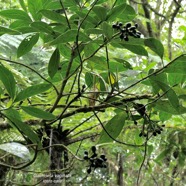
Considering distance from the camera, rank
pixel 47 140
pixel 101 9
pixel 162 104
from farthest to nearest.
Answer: pixel 47 140
pixel 162 104
pixel 101 9

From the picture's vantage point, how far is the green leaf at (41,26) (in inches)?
22.7

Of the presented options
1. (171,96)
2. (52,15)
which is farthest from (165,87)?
(52,15)

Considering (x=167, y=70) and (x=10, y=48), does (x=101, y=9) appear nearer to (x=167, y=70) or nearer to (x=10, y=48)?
(x=167, y=70)

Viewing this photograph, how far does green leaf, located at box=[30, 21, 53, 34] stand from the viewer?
58cm

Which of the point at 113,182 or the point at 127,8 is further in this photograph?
the point at 113,182

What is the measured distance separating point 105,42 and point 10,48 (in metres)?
0.59

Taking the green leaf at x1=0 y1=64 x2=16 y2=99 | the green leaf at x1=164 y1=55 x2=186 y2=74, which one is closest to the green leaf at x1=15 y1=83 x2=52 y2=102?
the green leaf at x1=0 y1=64 x2=16 y2=99

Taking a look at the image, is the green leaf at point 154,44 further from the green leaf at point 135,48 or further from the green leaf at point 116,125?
the green leaf at point 116,125

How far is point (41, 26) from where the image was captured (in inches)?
23.1

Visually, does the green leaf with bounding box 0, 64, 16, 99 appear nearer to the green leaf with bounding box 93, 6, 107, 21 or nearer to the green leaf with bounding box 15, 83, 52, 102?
the green leaf with bounding box 15, 83, 52, 102

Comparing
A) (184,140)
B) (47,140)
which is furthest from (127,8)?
(184,140)

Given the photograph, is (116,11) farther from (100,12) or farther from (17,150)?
(17,150)

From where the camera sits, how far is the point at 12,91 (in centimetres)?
63

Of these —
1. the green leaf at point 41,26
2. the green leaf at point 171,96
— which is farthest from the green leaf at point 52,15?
the green leaf at point 171,96
